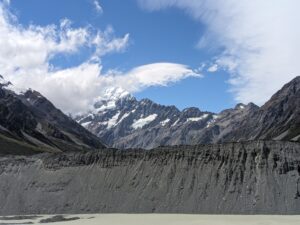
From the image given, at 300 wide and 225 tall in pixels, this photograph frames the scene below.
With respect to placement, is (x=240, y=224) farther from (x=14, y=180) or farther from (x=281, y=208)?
(x=14, y=180)

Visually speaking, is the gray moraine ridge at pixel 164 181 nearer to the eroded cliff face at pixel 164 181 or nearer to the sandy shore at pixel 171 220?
the eroded cliff face at pixel 164 181

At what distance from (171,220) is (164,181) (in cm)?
1138

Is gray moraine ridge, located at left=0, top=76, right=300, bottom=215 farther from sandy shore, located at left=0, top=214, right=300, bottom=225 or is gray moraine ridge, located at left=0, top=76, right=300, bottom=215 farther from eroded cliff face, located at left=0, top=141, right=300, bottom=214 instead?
sandy shore, located at left=0, top=214, right=300, bottom=225

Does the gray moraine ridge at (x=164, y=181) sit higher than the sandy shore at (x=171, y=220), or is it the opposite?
the gray moraine ridge at (x=164, y=181)

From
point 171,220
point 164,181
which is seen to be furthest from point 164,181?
point 171,220

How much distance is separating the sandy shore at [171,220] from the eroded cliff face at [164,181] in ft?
11.7

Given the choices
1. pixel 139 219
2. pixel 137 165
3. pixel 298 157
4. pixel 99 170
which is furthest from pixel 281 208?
pixel 99 170

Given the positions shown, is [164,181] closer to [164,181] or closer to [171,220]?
[164,181]

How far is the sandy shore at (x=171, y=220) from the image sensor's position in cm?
4262

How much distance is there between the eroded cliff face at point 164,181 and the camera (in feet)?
170

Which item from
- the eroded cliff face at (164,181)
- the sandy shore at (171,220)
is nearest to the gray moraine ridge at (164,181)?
the eroded cliff face at (164,181)

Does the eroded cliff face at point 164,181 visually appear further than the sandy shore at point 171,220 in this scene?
Yes

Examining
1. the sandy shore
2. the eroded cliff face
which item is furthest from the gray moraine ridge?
the sandy shore

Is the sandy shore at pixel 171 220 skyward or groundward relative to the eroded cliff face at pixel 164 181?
groundward
